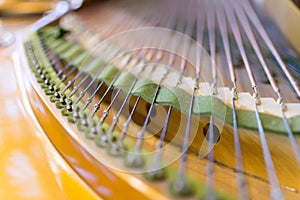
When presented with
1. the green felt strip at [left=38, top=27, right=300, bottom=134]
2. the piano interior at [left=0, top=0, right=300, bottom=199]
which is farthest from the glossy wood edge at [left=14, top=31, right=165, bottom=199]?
the green felt strip at [left=38, top=27, right=300, bottom=134]

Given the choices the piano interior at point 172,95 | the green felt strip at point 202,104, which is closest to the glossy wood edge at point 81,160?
the piano interior at point 172,95

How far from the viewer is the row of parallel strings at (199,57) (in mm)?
977

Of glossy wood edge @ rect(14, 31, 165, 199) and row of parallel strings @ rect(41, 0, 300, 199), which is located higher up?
row of parallel strings @ rect(41, 0, 300, 199)

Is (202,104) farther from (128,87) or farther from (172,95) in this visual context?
(128,87)

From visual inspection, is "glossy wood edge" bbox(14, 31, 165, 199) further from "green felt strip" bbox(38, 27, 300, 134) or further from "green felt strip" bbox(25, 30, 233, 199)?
"green felt strip" bbox(38, 27, 300, 134)

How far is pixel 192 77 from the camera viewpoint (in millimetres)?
1259

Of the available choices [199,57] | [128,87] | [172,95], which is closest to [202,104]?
[172,95]

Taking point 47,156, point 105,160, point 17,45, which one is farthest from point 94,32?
point 105,160

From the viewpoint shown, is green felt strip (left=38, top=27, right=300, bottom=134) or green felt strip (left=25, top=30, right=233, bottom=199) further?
green felt strip (left=38, top=27, right=300, bottom=134)

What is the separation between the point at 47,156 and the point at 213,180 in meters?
0.41

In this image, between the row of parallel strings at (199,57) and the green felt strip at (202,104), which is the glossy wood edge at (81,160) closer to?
the row of parallel strings at (199,57)

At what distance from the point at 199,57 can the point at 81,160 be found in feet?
1.82

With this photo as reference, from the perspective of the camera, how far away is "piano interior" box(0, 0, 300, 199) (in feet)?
3.04

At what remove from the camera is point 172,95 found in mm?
1115
